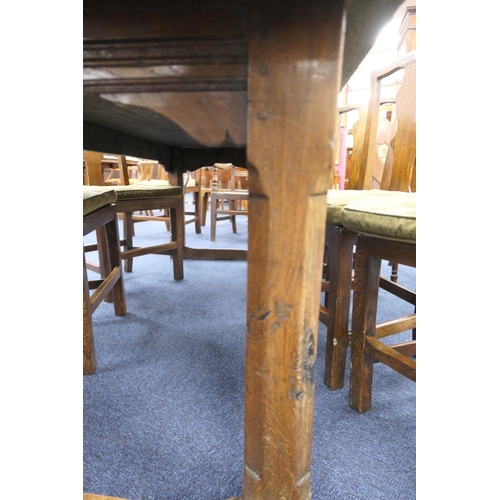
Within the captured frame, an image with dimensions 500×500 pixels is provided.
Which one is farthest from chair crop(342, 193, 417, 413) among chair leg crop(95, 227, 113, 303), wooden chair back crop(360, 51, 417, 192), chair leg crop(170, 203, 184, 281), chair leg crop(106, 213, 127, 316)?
chair leg crop(170, 203, 184, 281)

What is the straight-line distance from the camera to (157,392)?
0.99 metres

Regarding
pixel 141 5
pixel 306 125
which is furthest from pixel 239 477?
pixel 141 5

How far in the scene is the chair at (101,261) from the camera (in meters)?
1.04

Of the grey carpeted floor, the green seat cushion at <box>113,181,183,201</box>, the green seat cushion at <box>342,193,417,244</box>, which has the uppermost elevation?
the green seat cushion at <box>113,181,183,201</box>

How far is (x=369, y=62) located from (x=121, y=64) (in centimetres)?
849

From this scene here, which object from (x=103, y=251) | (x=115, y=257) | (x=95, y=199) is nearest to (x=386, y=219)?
(x=95, y=199)

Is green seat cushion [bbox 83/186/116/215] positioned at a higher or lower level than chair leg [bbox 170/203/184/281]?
higher

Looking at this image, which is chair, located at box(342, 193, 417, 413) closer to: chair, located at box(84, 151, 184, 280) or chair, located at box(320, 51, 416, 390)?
chair, located at box(320, 51, 416, 390)

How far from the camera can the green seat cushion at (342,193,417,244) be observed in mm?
666

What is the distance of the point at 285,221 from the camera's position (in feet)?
1.30

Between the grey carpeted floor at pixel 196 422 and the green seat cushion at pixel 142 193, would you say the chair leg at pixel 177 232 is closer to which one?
the green seat cushion at pixel 142 193

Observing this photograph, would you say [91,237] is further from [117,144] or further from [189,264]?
[117,144]

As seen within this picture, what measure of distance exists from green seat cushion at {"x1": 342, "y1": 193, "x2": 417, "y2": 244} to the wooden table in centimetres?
33

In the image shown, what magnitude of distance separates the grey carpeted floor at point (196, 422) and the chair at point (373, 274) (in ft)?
0.40
